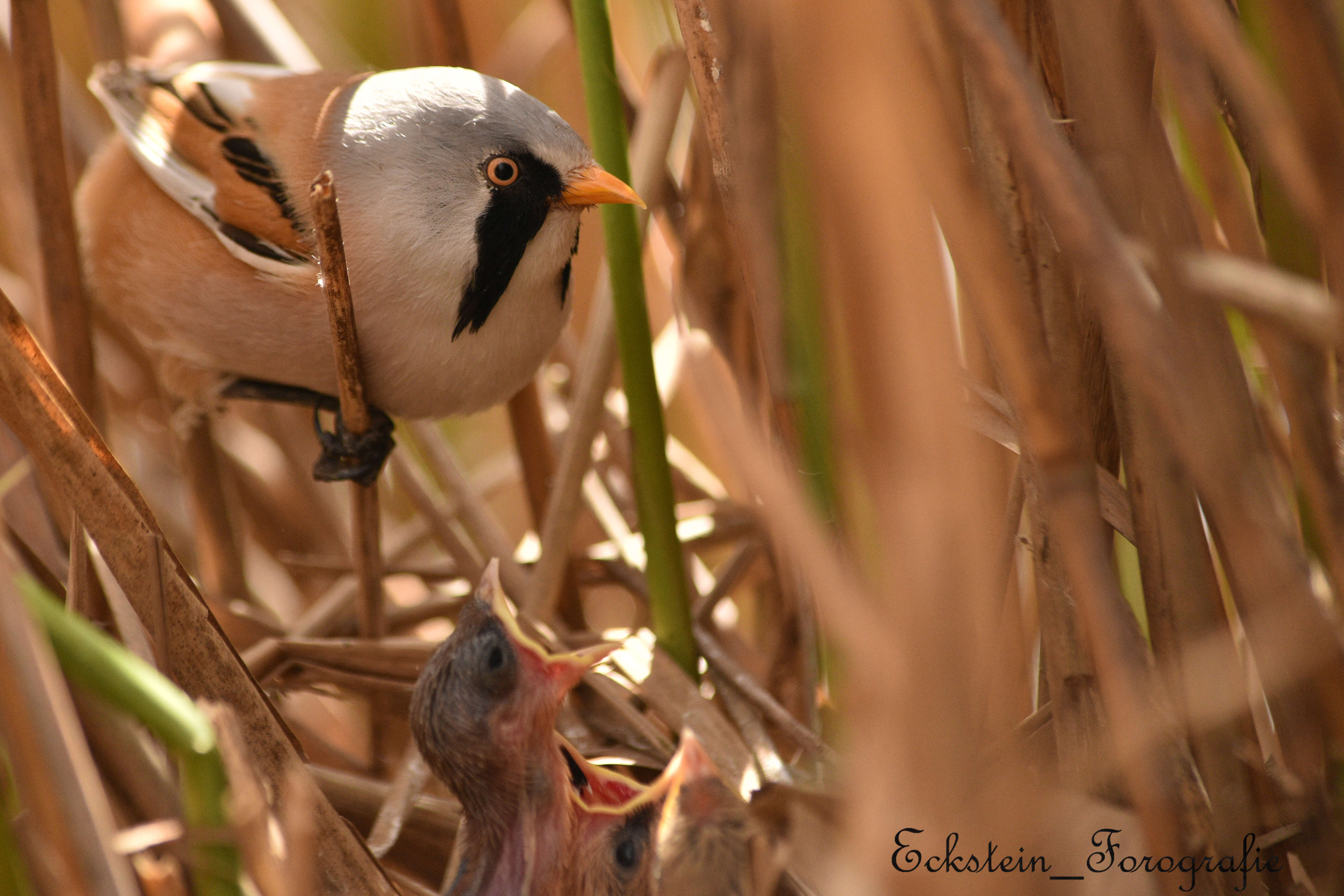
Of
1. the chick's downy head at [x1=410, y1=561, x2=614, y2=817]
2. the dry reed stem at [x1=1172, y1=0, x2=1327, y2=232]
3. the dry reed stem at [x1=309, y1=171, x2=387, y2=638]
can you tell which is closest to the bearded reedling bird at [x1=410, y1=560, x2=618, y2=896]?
the chick's downy head at [x1=410, y1=561, x2=614, y2=817]

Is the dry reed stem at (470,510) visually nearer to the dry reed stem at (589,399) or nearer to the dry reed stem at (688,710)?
the dry reed stem at (589,399)

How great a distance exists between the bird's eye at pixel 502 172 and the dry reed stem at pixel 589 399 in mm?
194

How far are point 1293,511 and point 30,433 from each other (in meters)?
1.40

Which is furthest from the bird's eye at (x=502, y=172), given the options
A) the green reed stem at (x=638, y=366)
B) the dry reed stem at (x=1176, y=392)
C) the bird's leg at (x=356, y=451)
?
the dry reed stem at (x=1176, y=392)

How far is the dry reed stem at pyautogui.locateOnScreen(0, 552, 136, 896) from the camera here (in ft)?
2.67

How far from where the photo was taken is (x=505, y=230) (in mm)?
1556

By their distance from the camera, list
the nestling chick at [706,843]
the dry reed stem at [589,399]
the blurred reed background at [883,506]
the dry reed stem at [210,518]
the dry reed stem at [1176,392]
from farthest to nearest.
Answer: the dry reed stem at [210,518] → the dry reed stem at [589,399] → the nestling chick at [706,843] → the dry reed stem at [1176,392] → the blurred reed background at [883,506]

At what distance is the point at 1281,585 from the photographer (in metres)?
0.87

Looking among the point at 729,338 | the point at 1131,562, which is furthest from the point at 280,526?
the point at 1131,562

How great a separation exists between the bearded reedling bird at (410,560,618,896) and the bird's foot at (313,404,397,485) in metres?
0.35

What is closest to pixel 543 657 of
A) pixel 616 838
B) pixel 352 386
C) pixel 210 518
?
pixel 616 838

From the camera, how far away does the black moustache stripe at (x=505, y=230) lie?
1.53 m

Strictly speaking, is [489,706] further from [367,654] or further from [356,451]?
[356,451]

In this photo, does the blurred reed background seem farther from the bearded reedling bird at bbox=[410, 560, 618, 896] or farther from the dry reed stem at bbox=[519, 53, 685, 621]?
the bearded reedling bird at bbox=[410, 560, 618, 896]
